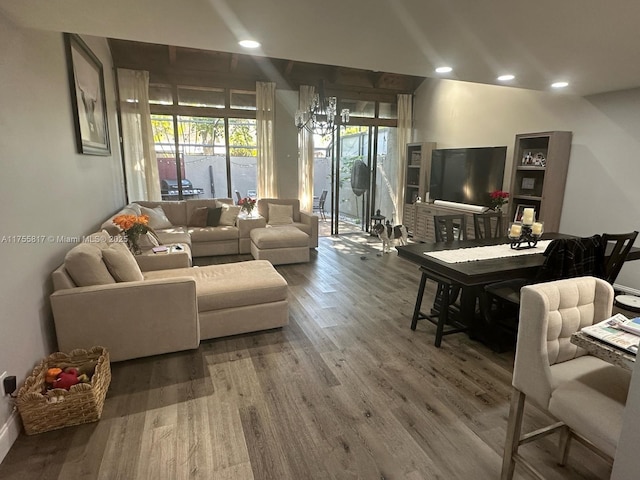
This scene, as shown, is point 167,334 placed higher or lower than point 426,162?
lower

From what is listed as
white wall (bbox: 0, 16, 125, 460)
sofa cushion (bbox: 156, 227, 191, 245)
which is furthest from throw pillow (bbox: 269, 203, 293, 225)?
white wall (bbox: 0, 16, 125, 460)

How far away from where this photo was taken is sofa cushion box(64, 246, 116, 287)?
7.79 ft

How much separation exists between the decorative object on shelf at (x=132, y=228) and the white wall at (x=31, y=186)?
0.35m

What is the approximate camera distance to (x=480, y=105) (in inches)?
226

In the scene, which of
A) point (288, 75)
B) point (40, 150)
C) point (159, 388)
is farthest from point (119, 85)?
point (159, 388)

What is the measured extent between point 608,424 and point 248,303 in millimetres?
2375

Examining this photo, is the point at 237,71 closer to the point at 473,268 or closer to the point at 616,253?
the point at 473,268

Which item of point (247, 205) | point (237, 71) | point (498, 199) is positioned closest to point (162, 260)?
point (247, 205)

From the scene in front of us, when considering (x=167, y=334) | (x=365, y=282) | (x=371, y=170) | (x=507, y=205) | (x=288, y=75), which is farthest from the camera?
(x=371, y=170)

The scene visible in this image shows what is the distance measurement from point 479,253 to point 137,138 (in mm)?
5469

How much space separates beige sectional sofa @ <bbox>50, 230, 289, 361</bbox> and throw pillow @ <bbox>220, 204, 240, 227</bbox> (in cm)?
271

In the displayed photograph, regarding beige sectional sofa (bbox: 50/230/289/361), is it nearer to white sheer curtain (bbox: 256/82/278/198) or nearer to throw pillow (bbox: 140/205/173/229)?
throw pillow (bbox: 140/205/173/229)

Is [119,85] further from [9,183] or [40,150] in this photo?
[9,183]

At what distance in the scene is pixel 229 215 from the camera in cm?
573
